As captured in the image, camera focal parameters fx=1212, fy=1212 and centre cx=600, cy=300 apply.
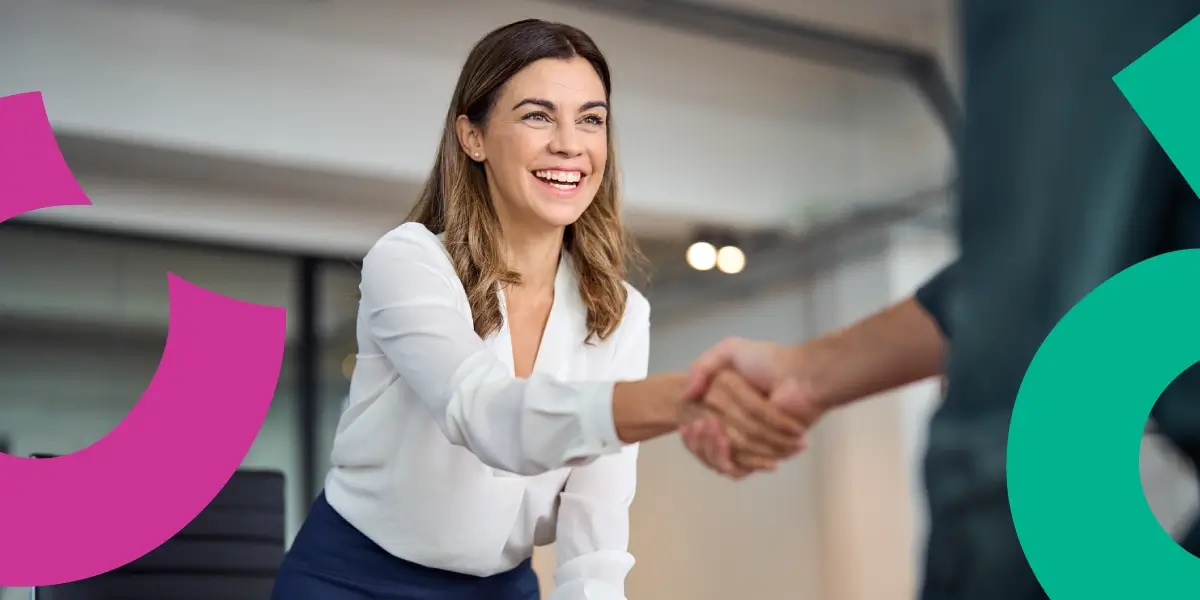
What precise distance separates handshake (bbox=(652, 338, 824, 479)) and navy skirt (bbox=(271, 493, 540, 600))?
1.73 ft

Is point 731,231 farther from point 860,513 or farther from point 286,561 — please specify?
point 286,561

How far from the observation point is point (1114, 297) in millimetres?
694

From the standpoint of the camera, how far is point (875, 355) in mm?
935

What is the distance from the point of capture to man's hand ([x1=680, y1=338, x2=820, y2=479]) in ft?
3.51

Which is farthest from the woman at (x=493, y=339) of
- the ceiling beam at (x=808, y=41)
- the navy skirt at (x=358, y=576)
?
the ceiling beam at (x=808, y=41)

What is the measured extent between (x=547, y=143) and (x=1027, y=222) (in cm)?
104

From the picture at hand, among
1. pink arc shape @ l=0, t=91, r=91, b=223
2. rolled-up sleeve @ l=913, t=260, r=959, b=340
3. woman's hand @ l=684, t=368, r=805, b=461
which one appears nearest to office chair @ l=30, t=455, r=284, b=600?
pink arc shape @ l=0, t=91, r=91, b=223

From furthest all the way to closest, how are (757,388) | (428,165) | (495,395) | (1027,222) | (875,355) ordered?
(428,165)
(495,395)
(757,388)
(875,355)
(1027,222)

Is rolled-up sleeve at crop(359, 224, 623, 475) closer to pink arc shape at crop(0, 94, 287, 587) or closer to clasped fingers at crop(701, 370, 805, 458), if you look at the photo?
clasped fingers at crop(701, 370, 805, 458)

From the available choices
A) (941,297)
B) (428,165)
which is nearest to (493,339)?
(941,297)

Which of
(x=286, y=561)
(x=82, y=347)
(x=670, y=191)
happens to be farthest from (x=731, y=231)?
(x=286, y=561)

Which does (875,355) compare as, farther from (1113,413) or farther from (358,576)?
(358,576)

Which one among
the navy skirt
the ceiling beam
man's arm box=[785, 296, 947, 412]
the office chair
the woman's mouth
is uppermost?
the ceiling beam

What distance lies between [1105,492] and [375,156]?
4.26 meters
